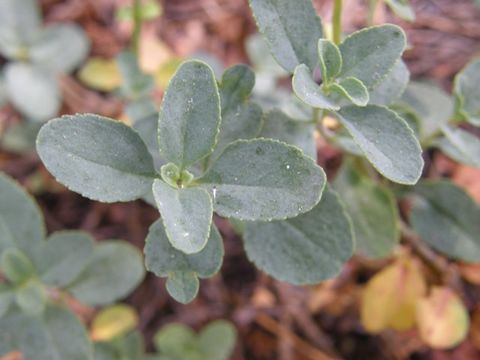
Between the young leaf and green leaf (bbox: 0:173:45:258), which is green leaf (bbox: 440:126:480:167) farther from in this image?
green leaf (bbox: 0:173:45:258)

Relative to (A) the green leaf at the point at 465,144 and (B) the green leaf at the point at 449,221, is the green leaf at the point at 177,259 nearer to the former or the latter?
(A) the green leaf at the point at 465,144

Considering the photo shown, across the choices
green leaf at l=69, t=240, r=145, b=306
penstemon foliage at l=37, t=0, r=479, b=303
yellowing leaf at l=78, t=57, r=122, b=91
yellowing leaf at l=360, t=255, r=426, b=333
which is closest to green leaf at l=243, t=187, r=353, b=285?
penstemon foliage at l=37, t=0, r=479, b=303

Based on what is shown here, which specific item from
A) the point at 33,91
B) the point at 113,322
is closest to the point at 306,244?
the point at 113,322

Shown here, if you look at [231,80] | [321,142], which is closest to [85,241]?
[231,80]

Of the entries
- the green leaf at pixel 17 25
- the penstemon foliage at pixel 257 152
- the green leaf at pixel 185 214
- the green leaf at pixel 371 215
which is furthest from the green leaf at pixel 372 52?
the green leaf at pixel 17 25

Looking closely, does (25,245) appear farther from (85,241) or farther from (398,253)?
(398,253)

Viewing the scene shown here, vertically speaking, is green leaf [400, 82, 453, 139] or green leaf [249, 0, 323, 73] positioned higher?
green leaf [249, 0, 323, 73]
